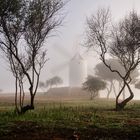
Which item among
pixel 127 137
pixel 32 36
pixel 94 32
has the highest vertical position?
pixel 94 32

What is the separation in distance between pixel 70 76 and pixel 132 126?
166 metres

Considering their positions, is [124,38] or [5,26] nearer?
[5,26]

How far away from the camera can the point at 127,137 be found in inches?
811

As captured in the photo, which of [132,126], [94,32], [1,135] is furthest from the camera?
[94,32]

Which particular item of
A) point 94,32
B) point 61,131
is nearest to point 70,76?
point 94,32

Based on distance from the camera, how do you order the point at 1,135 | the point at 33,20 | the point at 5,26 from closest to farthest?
the point at 1,135 → the point at 5,26 → the point at 33,20

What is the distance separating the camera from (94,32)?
5016 centimetres

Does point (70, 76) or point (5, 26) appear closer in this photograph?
point (5, 26)

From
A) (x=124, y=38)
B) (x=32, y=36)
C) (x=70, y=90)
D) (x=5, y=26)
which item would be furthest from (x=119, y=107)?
(x=70, y=90)

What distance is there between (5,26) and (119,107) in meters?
19.6

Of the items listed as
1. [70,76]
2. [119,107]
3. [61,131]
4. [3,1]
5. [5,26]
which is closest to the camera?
[61,131]

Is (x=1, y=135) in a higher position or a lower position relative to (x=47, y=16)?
lower

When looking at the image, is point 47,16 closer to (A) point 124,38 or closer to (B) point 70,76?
(A) point 124,38

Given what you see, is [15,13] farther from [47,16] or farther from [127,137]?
[127,137]
